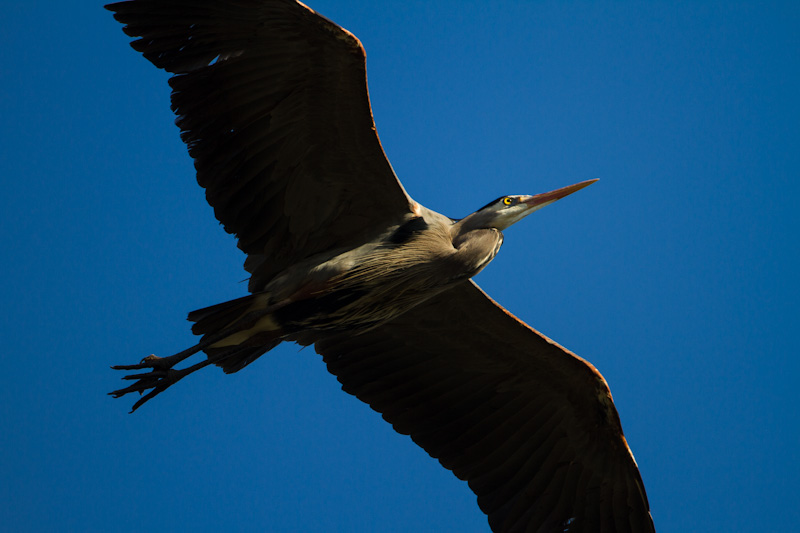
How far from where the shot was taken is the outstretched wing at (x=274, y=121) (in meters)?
5.74

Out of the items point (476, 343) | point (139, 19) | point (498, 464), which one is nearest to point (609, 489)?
point (498, 464)

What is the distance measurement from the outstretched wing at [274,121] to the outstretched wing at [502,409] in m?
1.21

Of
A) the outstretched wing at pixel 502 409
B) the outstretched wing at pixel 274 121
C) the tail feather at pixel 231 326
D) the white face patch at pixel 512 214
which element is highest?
the outstretched wing at pixel 274 121

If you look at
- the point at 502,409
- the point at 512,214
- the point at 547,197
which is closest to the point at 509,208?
the point at 512,214

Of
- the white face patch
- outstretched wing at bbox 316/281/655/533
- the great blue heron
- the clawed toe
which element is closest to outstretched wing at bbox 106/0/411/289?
the great blue heron

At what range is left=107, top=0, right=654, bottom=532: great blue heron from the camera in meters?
5.86

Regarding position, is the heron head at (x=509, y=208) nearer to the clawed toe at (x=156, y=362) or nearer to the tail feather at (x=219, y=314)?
the tail feather at (x=219, y=314)

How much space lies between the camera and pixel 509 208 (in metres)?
6.46

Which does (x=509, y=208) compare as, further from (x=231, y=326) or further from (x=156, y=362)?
(x=156, y=362)

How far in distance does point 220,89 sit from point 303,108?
57 cm

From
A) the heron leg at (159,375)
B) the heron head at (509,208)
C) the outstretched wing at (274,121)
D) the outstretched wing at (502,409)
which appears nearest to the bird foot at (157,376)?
the heron leg at (159,375)

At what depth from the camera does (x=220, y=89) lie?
19.5ft

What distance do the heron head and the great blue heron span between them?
0.05 ft

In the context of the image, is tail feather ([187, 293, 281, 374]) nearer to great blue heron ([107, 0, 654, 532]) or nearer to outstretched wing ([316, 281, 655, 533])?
great blue heron ([107, 0, 654, 532])
